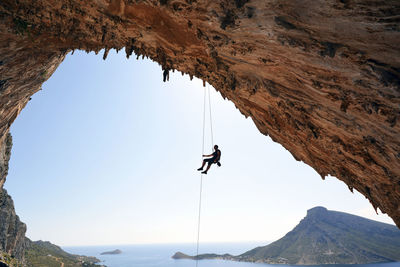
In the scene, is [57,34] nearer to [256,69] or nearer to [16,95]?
[16,95]

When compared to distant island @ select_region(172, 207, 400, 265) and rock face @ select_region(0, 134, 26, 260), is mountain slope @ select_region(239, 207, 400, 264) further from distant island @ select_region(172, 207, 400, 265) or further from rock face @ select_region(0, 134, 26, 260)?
rock face @ select_region(0, 134, 26, 260)

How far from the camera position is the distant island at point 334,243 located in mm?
103875

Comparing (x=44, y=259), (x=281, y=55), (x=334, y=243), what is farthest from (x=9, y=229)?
(x=334, y=243)

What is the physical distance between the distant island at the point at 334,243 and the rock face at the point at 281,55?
125m

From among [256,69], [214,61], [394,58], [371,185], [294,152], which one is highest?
[214,61]

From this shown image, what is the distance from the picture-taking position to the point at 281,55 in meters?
7.15

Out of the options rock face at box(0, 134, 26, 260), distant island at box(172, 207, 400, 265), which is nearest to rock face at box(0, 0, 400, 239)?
rock face at box(0, 134, 26, 260)

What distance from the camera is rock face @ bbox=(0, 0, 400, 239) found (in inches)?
226

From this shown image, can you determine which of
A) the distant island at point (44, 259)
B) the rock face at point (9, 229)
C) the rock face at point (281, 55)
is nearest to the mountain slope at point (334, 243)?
the distant island at point (44, 259)

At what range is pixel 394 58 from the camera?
5449 millimetres

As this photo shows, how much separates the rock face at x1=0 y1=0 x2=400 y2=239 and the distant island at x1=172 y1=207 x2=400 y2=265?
4920 inches

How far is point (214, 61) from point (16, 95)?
1326cm

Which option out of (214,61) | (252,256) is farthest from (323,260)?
(214,61)

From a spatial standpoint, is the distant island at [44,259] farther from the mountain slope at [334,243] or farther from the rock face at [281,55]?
the mountain slope at [334,243]
